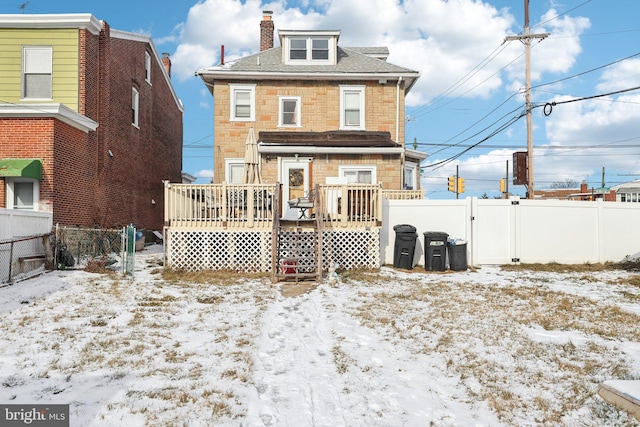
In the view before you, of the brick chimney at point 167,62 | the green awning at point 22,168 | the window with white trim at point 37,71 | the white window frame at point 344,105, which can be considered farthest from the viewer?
the brick chimney at point 167,62

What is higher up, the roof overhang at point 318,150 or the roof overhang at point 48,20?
the roof overhang at point 48,20

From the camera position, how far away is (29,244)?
10.3 metres

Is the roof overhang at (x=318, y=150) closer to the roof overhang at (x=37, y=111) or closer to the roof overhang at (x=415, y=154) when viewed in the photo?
the roof overhang at (x=415, y=154)

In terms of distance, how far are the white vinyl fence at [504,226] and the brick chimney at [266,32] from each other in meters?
12.9

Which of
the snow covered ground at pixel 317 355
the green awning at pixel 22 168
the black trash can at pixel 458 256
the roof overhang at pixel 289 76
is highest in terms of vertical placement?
the roof overhang at pixel 289 76

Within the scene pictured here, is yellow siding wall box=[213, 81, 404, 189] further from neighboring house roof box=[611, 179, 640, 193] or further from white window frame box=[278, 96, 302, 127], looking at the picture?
neighboring house roof box=[611, 179, 640, 193]

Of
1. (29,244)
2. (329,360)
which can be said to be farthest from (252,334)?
(29,244)

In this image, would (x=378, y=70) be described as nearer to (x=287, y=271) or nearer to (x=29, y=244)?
(x=287, y=271)

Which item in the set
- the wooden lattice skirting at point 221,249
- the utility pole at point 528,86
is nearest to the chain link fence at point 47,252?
the wooden lattice skirting at point 221,249

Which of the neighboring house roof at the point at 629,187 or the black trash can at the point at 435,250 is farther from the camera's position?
the neighboring house roof at the point at 629,187

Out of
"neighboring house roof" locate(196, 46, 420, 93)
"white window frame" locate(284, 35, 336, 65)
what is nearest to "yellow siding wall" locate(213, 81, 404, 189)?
"neighboring house roof" locate(196, 46, 420, 93)

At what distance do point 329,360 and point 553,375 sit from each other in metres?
→ 2.39

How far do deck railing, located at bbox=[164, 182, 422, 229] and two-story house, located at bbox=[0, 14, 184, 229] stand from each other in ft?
13.3

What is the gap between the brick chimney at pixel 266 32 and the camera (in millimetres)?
21978
